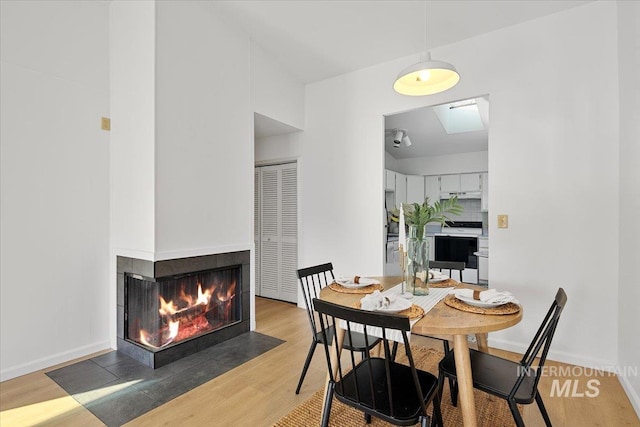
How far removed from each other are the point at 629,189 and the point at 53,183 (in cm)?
430

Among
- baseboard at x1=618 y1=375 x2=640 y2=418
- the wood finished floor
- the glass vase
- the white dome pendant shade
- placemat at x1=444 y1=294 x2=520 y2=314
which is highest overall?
the white dome pendant shade

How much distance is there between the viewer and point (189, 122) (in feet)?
9.15

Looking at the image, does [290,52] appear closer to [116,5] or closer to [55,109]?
[116,5]

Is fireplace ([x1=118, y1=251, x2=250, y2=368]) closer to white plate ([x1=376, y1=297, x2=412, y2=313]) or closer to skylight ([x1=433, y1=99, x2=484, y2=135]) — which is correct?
white plate ([x1=376, y1=297, x2=412, y2=313])

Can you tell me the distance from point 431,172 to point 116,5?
571 cm

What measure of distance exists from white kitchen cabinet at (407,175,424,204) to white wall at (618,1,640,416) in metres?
4.06

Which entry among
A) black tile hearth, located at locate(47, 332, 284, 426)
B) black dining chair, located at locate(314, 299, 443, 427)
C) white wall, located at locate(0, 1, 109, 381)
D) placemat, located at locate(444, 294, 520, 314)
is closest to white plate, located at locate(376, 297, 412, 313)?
black dining chair, located at locate(314, 299, 443, 427)

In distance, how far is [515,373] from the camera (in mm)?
1634

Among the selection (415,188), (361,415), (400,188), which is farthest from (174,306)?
(415,188)

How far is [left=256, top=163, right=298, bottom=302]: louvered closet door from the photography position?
14.5 feet

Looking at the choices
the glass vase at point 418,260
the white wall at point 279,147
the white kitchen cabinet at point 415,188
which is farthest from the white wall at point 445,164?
the glass vase at point 418,260

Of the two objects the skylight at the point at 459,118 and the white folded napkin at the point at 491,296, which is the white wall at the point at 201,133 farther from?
the skylight at the point at 459,118

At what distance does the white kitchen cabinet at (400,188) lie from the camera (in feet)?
19.6

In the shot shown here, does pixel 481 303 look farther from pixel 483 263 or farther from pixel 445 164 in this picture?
pixel 445 164
